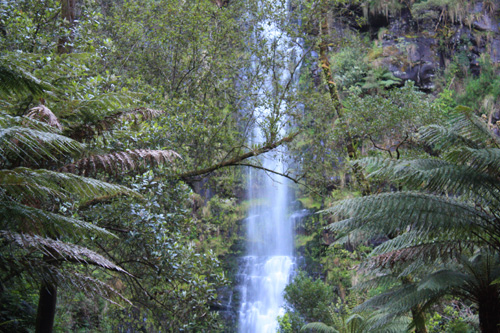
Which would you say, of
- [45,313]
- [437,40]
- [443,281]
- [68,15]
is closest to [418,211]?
[443,281]

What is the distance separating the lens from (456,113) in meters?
4.48

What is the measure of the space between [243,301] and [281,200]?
5.27 m

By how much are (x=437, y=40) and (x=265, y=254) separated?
1196cm

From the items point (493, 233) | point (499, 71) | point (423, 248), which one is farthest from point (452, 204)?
point (499, 71)

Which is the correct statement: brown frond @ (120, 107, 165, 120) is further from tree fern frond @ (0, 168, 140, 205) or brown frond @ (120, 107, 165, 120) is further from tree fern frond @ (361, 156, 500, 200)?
tree fern frond @ (361, 156, 500, 200)

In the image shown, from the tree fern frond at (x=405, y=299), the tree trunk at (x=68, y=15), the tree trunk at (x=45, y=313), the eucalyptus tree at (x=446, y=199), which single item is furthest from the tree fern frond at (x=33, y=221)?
the tree fern frond at (x=405, y=299)

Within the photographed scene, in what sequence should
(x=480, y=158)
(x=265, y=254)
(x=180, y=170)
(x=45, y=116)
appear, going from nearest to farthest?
1. (x=45, y=116)
2. (x=480, y=158)
3. (x=180, y=170)
4. (x=265, y=254)

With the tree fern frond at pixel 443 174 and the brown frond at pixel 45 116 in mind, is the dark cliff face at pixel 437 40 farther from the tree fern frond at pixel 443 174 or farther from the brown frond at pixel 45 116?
the brown frond at pixel 45 116

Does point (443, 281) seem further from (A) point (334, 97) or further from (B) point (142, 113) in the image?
(A) point (334, 97)

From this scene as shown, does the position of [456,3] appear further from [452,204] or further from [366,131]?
[452,204]

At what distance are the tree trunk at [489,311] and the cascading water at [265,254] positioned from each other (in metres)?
9.83

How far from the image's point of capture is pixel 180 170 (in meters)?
5.89

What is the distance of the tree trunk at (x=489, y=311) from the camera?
4.41m

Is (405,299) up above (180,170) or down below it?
below
